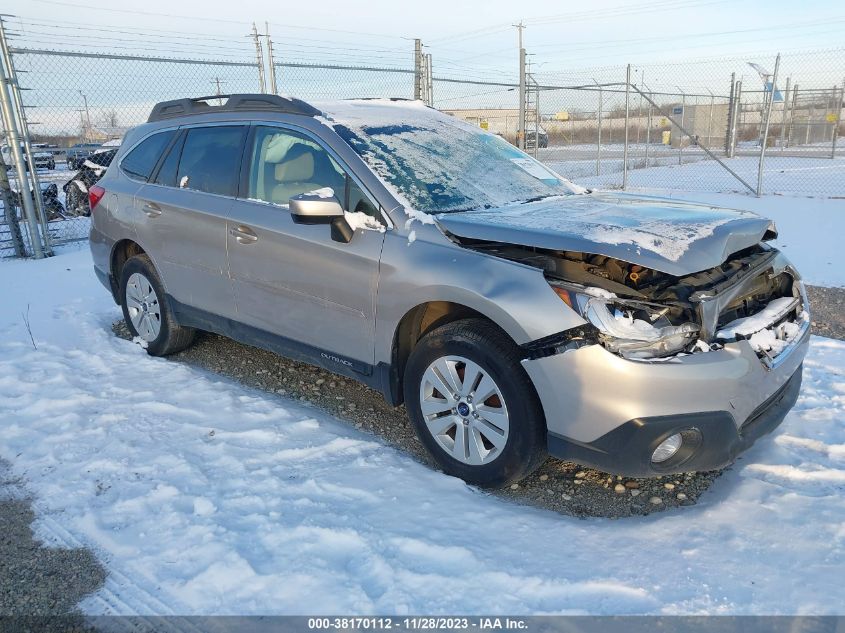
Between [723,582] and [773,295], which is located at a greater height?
[773,295]

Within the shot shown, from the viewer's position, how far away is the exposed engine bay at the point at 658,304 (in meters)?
2.63

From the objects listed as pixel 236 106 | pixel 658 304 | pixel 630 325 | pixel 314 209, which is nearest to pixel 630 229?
pixel 658 304

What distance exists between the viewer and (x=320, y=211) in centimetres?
315

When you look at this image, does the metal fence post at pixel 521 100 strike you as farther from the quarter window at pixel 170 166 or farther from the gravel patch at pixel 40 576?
the gravel patch at pixel 40 576

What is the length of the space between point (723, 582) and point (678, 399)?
68cm

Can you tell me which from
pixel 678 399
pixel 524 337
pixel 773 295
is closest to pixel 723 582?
pixel 678 399

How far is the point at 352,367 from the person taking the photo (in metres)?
3.53

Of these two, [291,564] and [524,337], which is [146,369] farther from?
[524,337]

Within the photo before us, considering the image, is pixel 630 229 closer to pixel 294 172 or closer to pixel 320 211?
pixel 320 211

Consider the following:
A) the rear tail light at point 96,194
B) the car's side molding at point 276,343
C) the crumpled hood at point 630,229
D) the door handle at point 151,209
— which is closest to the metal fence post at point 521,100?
the rear tail light at point 96,194

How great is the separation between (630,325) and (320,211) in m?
1.53

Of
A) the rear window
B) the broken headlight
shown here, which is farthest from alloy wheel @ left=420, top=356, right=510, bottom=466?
the rear window

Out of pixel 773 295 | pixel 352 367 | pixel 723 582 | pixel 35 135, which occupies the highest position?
pixel 35 135

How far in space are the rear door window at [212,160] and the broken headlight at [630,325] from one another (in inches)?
93.7
